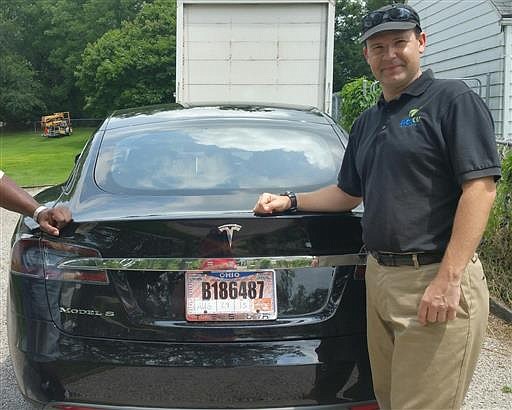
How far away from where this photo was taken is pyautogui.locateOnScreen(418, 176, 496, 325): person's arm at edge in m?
1.95

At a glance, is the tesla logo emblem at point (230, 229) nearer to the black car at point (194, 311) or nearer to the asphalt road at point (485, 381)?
the black car at point (194, 311)

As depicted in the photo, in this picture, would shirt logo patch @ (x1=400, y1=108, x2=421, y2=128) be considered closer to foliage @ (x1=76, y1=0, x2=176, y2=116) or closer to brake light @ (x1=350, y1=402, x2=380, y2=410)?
brake light @ (x1=350, y1=402, x2=380, y2=410)

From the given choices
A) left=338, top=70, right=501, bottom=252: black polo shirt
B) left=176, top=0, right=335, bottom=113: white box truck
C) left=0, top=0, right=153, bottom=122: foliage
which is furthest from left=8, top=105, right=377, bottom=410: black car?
left=0, top=0, right=153, bottom=122: foliage

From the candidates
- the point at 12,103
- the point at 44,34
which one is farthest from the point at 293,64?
the point at 44,34

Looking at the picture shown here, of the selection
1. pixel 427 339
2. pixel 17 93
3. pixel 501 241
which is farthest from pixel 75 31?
pixel 427 339

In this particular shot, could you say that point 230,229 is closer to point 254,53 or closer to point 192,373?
point 192,373

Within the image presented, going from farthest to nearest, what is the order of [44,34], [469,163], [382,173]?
1. [44,34]
2. [382,173]
3. [469,163]

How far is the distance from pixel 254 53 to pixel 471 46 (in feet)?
23.6

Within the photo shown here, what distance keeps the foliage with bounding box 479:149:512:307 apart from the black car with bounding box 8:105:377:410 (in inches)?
116

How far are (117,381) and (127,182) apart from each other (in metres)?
0.91

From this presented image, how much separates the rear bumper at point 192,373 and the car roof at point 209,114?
149 centimetres

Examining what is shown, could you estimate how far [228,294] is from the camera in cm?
230

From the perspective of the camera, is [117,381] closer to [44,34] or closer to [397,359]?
[397,359]

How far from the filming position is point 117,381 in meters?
2.27
